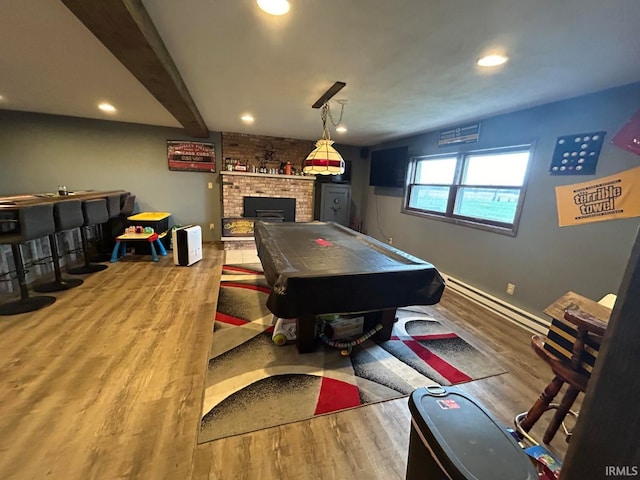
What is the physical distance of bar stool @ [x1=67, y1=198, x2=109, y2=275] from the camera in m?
3.38

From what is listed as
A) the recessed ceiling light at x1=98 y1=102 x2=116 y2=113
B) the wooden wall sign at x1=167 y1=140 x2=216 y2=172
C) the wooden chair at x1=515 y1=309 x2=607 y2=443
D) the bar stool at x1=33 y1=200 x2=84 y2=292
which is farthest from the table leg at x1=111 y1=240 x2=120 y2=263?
the wooden chair at x1=515 y1=309 x2=607 y2=443

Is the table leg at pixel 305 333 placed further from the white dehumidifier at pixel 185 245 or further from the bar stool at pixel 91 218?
the bar stool at pixel 91 218

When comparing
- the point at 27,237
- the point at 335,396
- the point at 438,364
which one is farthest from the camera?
the point at 27,237

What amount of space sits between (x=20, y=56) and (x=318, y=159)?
2.68 metres

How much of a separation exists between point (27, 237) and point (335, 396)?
315 cm

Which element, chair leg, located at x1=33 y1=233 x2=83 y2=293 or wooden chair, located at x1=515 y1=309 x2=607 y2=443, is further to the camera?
chair leg, located at x1=33 y1=233 x2=83 y2=293

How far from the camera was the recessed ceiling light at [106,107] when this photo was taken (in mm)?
3683

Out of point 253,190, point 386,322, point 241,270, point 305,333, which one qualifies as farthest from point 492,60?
point 253,190

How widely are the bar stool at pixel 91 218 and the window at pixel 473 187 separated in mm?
4802

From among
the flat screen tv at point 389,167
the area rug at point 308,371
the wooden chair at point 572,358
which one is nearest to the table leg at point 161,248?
the area rug at point 308,371

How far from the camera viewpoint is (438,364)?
218 centimetres

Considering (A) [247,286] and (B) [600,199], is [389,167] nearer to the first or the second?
(B) [600,199]

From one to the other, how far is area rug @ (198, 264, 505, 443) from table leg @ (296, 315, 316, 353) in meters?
0.07

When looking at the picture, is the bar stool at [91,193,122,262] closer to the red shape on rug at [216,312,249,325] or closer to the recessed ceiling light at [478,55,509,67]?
the red shape on rug at [216,312,249,325]
